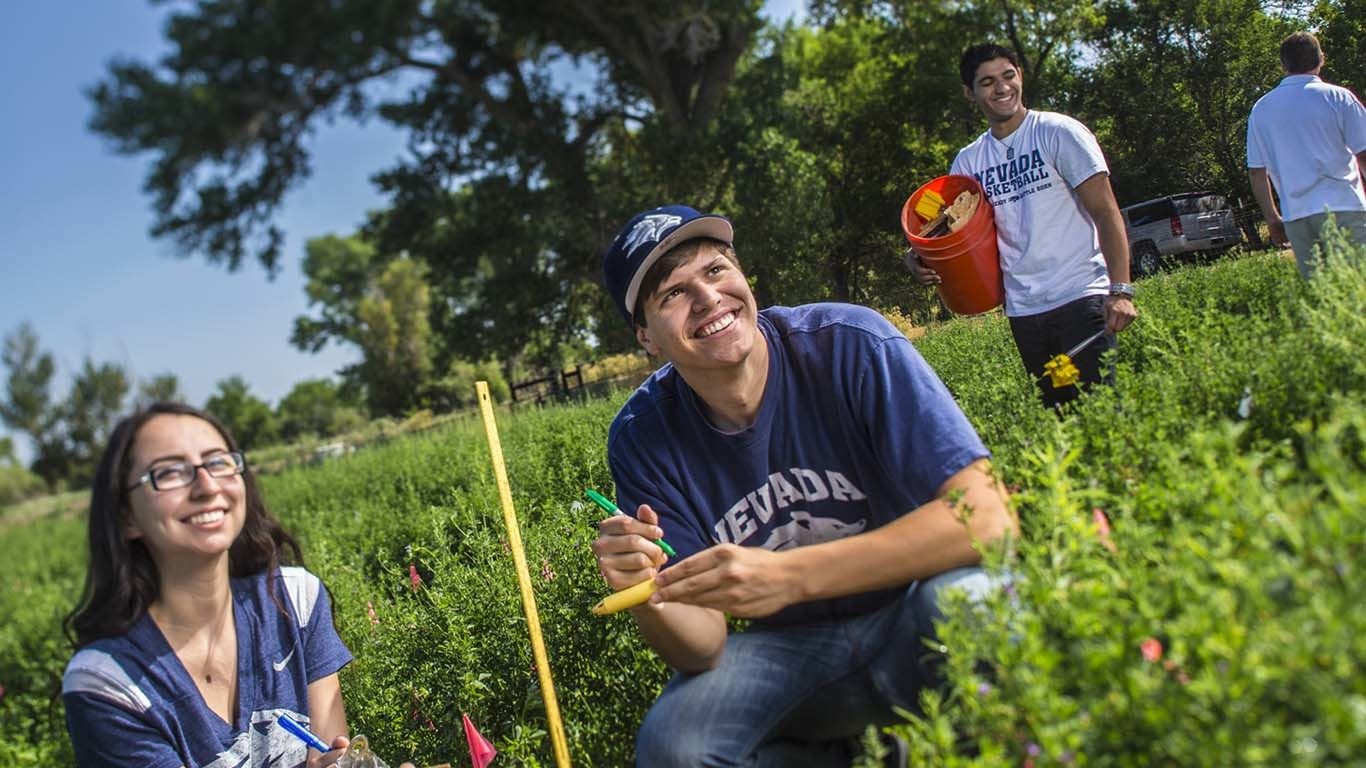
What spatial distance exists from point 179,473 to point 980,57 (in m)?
2.84

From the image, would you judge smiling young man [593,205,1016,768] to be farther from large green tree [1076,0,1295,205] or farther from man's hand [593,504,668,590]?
large green tree [1076,0,1295,205]

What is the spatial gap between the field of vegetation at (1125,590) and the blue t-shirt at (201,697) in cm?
42

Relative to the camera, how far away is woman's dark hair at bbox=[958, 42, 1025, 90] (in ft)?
11.0

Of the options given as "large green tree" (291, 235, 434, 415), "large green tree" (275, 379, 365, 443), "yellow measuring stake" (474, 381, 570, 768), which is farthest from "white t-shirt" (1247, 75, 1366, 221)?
"large green tree" (275, 379, 365, 443)

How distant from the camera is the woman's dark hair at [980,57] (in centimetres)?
335

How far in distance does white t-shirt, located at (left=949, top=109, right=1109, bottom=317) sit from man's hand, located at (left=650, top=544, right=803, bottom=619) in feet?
6.24

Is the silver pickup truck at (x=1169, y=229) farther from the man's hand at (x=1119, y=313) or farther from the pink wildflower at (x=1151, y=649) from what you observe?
the pink wildflower at (x=1151, y=649)

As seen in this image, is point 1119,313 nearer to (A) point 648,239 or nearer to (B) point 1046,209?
(B) point 1046,209

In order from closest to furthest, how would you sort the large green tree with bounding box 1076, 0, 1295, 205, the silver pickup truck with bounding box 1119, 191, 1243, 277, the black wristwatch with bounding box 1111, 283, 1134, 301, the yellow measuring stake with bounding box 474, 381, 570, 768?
the yellow measuring stake with bounding box 474, 381, 570, 768, the black wristwatch with bounding box 1111, 283, 1134, 301, the large green tree with bounding box 1076, 0, 1295, 205, the silver pickup truck with bounding box 1119, 191, 1243, 277

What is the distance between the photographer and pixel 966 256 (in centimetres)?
350

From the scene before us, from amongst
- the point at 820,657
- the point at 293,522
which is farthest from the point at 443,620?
the point at 293,522

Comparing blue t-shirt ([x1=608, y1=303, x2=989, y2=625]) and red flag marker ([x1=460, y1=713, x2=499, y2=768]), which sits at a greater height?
blue t-shirt ([x1=608, y1=303, x2=989, y2=625])

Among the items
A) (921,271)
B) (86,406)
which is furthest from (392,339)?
(921,271)

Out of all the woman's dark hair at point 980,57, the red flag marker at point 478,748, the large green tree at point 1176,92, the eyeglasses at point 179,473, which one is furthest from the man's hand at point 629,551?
the large green tree at point 1176,92
